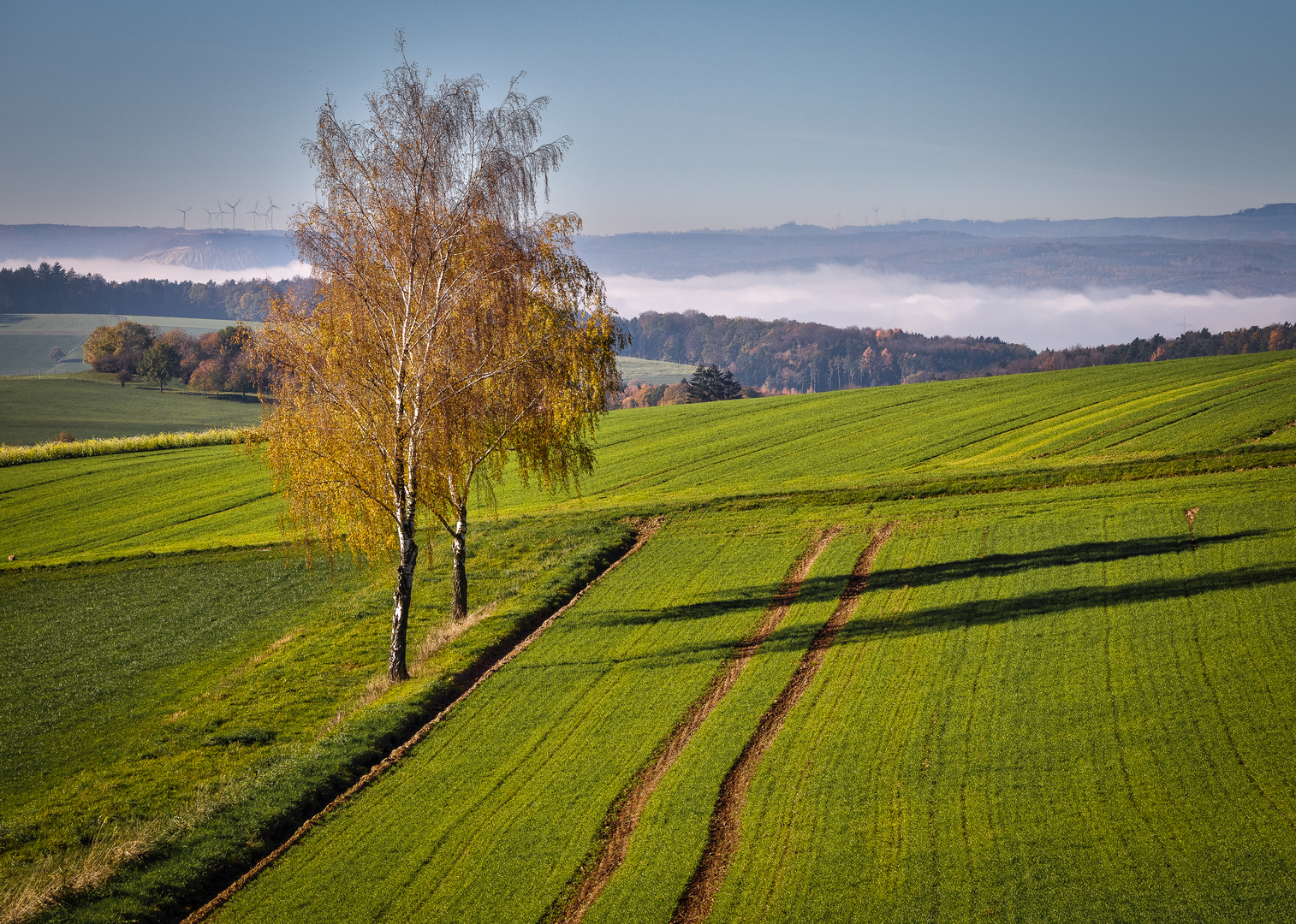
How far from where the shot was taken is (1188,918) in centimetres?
1103

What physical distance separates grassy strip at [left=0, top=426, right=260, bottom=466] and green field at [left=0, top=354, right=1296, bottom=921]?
90.2 ft

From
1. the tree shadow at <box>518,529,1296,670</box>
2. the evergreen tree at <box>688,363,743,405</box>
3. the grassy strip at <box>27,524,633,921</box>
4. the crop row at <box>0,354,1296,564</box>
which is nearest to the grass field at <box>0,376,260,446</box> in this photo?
the crop row at <box>0,354,1296,564</box>

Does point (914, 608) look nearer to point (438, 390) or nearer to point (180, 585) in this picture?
point (438, 390)

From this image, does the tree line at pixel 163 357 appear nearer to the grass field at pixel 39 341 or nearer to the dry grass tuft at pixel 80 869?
the grass field at pixel 39 341

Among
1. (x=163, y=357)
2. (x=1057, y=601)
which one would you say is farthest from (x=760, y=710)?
(x=163, y=357)

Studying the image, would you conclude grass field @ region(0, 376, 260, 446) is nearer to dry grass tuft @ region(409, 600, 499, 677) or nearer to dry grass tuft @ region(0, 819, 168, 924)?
dry grass tuft @ region(409, 600, 499, 677)

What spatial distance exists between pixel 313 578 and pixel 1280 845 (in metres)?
32.5

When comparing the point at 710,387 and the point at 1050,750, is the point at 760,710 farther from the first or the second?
the point at 710,387

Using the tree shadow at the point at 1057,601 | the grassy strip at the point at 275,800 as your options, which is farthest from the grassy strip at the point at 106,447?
the tree shadow at the point at 1057,601

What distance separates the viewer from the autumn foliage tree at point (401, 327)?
69.9ft

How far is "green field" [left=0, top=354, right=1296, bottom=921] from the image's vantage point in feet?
42.9

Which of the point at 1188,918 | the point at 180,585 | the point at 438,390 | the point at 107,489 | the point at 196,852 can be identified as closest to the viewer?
the point at 1188,918

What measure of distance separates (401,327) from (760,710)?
13.9 m

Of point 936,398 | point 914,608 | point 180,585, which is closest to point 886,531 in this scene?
point 914,608
